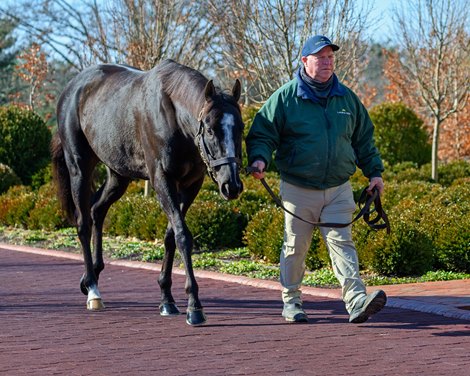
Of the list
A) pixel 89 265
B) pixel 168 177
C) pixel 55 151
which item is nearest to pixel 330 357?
pixel 168 177

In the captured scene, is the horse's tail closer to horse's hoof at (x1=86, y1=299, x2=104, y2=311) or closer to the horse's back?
the horse's back

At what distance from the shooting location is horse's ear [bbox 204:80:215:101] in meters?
6.31

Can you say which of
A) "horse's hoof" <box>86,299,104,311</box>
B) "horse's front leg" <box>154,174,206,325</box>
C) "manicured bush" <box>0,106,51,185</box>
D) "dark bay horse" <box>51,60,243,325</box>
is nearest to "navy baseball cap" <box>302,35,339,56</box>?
"dark bay horse" <box>51,60,243,325</box>

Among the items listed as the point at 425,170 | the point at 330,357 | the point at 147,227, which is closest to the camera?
the point at 330,357

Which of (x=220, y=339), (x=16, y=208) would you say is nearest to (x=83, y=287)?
(x=220, y=339)

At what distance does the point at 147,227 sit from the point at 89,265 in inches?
191

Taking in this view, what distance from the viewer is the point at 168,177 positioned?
7016 mm

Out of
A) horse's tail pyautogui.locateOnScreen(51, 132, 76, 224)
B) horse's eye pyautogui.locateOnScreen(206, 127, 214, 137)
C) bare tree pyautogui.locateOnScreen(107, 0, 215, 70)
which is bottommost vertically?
horse's tail pyautogui.locateOnScreen(51, 132, 76, 224)

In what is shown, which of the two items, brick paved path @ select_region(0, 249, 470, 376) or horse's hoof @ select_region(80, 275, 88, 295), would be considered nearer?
brick paved path @ select_region(0, 249, 470, 376)

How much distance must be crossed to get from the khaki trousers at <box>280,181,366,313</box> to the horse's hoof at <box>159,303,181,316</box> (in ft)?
3.07

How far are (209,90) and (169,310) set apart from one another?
1913mm

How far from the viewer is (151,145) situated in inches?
281

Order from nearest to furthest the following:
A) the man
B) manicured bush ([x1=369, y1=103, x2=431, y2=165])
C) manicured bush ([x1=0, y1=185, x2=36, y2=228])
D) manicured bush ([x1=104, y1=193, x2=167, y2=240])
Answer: the man → manicured bush ([x1=104, y1=193, x2=167, y2=240]) → manicured bush ([x1=0, y1=185, x2=36, y2=228]) → manicured bush ([x1=369, y1=103, x2=431, y2=165])

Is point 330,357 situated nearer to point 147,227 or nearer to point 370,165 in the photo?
point 370,165
